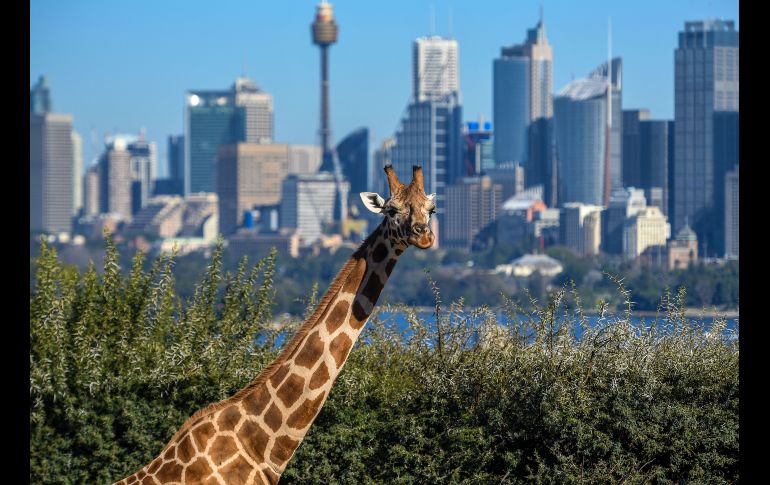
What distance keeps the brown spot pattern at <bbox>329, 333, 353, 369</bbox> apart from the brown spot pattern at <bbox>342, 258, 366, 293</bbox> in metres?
0.30

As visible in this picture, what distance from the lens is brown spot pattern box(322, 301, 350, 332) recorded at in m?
10.1

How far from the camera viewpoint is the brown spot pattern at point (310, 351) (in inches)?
399

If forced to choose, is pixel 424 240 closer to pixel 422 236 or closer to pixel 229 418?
pixel 422 236

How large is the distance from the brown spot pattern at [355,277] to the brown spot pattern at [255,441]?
3.57 feet

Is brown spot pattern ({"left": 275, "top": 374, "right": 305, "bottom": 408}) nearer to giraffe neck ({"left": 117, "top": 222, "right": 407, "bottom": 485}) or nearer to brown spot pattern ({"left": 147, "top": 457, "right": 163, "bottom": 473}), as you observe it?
giraffe neck ({"left": 117, "top": 222, "right": 407, "bottom": 485})

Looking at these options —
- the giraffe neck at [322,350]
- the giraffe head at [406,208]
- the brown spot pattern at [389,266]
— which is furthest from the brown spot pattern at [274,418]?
the giraffe head at [406,208]

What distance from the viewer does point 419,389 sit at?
15.0 meters

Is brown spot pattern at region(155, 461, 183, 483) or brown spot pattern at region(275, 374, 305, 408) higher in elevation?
brown spot pattern at region(275, 374, 305, 408)

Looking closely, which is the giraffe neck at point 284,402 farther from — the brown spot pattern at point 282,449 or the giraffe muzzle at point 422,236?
the giraffe muzzle at point 422,236

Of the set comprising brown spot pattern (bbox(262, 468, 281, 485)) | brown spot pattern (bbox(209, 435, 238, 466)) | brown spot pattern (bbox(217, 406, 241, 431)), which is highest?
brown spot pattern (bbox(217, 406, 241, 431))

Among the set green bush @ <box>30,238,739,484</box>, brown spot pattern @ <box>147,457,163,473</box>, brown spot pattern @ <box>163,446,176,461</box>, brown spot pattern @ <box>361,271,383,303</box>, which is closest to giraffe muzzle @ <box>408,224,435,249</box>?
brown spot pattern @ <box>361,271,383,303</box>

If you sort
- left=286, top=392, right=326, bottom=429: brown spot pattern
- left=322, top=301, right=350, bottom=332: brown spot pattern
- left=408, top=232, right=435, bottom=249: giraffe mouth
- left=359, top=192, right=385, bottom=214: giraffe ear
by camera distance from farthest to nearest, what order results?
→ left=286, top=392, right=326, bottom=429: brown spot pattern < left=322, top=301, right=350, bottom=332: brown spot pattern < left=359, top=192, right=385, bottom=214: giraffe ear < left=408, top=232, right=435, bottom=249: giraffe mouth

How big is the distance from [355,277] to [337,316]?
0.28m
